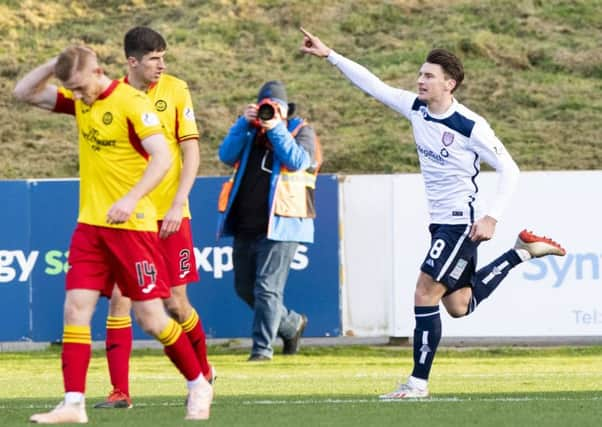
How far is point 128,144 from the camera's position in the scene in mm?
8523

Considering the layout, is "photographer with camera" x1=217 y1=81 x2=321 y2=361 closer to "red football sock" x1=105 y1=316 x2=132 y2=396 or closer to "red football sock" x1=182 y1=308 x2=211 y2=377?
"red football sock" x1=182 y1=308 x2=211 y2=377

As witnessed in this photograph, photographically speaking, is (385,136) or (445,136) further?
(385,136)

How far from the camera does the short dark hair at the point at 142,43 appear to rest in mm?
9680

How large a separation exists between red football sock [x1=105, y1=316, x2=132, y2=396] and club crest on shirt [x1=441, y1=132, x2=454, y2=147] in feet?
7.35

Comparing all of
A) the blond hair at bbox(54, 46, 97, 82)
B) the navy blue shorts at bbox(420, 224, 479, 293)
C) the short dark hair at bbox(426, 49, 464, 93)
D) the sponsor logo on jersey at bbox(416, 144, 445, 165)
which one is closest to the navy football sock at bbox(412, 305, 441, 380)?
the navy blue shorts at bbox(420, 224, 479, 293)

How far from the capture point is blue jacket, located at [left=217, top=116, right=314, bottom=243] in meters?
14.3

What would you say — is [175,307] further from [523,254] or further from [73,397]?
[523,254]

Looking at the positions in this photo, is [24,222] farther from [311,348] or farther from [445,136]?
[445,136]

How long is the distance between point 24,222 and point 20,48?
21.1 meters

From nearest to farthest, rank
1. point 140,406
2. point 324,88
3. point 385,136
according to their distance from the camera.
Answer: point 140,406
point 385,136
point 324,88

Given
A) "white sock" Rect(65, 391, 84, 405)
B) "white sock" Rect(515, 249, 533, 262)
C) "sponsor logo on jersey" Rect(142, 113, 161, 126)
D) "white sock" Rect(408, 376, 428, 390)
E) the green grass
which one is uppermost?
"sponsor logo on jersey" Rect(142, 113, 161, 126)

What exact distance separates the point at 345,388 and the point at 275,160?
3.85m

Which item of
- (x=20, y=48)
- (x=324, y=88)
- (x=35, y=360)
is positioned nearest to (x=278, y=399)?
(x=35, y=360)

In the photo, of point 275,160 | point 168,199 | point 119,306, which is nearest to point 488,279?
point 168,199
